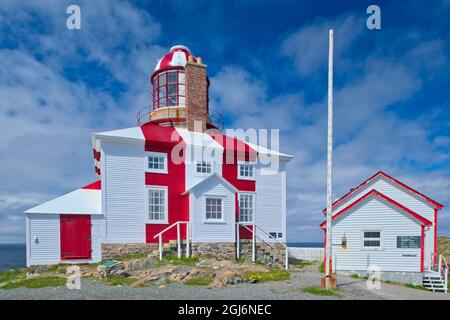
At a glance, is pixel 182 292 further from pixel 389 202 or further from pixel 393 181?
pixel 393 181

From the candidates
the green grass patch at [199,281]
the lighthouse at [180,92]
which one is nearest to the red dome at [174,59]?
the lighthouse at [180,92]

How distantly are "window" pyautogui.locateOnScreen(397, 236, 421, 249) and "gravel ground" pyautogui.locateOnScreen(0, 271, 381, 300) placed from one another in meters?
4.07

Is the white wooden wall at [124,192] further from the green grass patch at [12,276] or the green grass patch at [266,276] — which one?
the green grass patch at [266,276]

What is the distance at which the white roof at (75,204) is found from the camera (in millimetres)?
15637

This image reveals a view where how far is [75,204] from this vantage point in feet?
53.6

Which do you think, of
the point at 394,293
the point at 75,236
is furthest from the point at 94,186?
the point at 394,293

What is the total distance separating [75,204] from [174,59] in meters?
12.1

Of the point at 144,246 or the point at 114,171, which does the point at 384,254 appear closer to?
the point at 144,246

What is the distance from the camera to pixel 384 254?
14.4m

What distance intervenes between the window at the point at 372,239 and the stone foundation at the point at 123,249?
10698 millimetres

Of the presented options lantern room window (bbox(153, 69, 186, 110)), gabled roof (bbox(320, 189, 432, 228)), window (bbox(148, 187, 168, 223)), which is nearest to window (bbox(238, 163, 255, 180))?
window (bbox(148, 187, 168, 223))

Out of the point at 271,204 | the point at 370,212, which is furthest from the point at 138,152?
the point at 370,212
